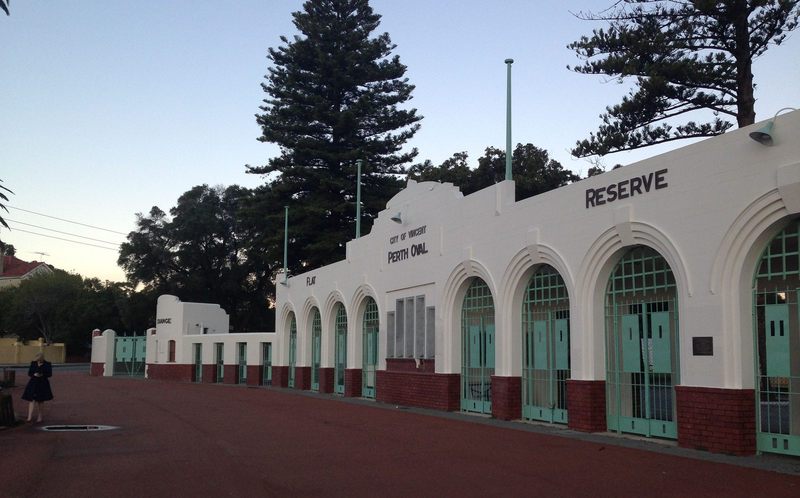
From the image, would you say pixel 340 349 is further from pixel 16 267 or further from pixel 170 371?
pixel 16 267

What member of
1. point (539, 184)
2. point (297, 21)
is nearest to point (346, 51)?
point (297, 21)

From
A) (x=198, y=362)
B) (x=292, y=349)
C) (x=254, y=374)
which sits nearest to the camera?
(x=292, y=349)

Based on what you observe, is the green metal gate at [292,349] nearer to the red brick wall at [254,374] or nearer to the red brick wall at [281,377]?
the red brick wall at [281,377]

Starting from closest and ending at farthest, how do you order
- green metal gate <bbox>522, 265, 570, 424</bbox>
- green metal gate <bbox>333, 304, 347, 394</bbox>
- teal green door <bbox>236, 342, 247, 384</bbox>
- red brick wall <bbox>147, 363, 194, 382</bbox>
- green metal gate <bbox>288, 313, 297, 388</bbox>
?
green metal gate <bbox>522, 265, 570, 424</bbox> → green metal gate <bbox>333, 304, 347, 394</bbox> → green metal gate <bbox>288, 313, 297, 388</bbox> → teal green door <bbox>236, 342, 247, 384</bbox> → red brick wall <bbox>147, 363, 194, 382</bbox>

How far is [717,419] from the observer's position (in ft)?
38.2

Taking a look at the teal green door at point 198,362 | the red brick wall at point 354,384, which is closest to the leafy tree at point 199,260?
the teal green door at point 198,362

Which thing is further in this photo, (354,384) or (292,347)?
(292,347)

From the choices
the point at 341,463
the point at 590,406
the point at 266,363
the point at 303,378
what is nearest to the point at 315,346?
the point at 303,378

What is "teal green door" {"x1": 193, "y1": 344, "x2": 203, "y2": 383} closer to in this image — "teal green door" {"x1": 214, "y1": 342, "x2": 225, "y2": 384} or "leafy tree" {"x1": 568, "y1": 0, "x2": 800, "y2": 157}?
"teal green door" {"x1": 214, "y1": 342, "x2": 225, "y2": 384}

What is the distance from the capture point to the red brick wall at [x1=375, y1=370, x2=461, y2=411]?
19.9m

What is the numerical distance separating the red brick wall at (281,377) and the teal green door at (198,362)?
8.91m

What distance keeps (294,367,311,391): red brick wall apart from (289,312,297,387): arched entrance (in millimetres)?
1114

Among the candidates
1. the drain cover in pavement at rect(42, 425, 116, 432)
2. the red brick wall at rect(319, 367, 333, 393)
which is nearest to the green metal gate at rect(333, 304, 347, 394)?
the red brick wall at rect(319, 367, 333, 393)

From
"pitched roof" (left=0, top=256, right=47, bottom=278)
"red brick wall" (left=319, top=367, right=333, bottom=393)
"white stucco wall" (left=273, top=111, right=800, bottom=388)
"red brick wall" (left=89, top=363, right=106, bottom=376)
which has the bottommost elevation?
"red brick wall" (left=89, top=363, right=106, bottom=376)
